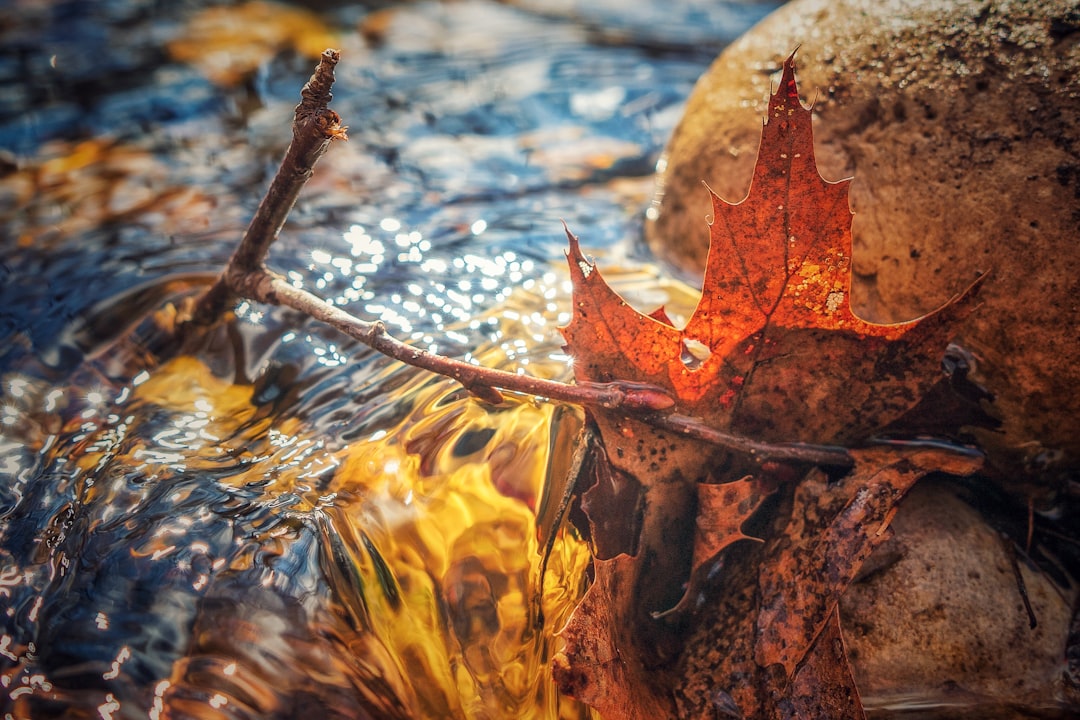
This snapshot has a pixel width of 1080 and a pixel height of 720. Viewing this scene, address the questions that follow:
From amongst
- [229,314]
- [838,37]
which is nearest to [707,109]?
[838,37]

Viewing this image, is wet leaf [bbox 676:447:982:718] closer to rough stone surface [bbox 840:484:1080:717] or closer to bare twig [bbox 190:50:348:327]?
rough stone surface [bbox 840:484:1080:717]

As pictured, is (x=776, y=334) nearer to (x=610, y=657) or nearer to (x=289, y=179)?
(x=610, y=657)

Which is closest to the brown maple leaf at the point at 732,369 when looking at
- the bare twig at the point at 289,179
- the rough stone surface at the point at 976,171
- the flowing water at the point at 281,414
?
the flowing water at the point at 281,414

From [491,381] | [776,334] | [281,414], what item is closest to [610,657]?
[491,381]

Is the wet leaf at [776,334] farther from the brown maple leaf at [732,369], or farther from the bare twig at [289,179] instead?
the bare twig at [289,179]

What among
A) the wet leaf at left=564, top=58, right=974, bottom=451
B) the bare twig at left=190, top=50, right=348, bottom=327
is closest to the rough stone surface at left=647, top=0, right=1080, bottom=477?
the wet leaf at left=564, top=58, right=974, bottom=451

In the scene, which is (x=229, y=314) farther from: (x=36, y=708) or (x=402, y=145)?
(x=402, y=145)
